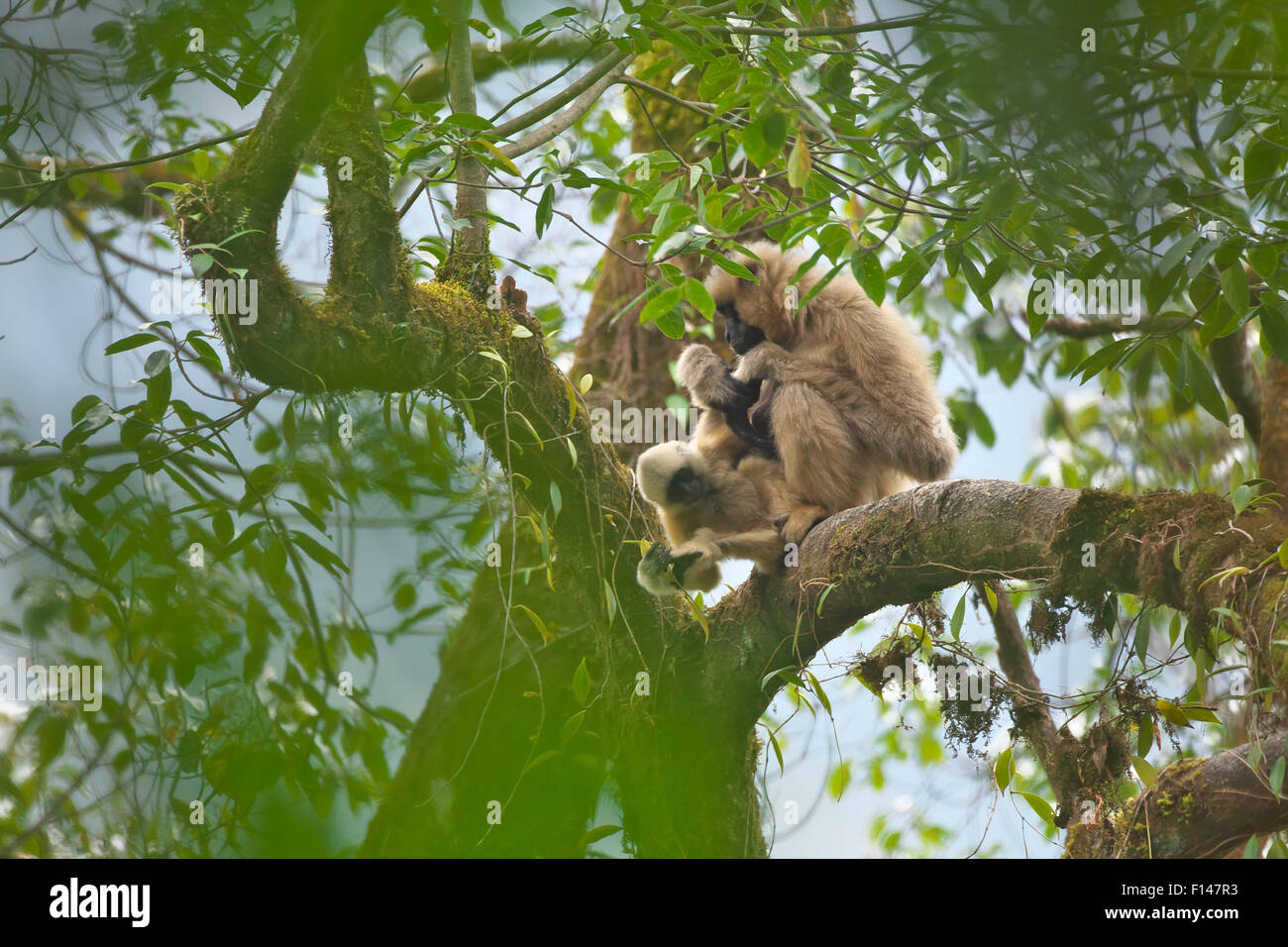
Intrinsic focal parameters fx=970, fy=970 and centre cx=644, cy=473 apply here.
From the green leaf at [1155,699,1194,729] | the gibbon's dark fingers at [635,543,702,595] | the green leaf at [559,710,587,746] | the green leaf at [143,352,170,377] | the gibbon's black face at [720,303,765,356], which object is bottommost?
the green leaf at [1155,699,1194,729]

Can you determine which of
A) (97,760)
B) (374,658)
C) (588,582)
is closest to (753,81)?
(588,582)

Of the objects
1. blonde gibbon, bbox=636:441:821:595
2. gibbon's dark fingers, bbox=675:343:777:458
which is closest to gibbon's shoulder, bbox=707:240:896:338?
gibbon's dark fingers, bbox=675:343:777:458

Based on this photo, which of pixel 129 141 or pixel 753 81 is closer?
pixel 753 81

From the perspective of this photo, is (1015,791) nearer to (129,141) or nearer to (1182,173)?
(1182,173)

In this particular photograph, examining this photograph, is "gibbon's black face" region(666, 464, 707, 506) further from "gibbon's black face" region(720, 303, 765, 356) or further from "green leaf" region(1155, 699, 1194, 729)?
"green leaf" region(1155, 699, 1194, 729)

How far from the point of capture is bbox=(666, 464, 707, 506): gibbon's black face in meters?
5.09

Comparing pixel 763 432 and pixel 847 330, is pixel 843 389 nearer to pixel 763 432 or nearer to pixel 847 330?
pixel 847 330

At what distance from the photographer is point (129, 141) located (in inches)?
228

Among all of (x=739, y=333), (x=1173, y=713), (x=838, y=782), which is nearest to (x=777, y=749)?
(x=838, y=782)

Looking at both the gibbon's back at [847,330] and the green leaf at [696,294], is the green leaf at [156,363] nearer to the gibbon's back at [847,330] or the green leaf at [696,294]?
the green leaf at [696,294]

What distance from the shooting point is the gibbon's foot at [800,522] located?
465 centimetres

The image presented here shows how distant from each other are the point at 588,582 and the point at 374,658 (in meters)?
1.21
